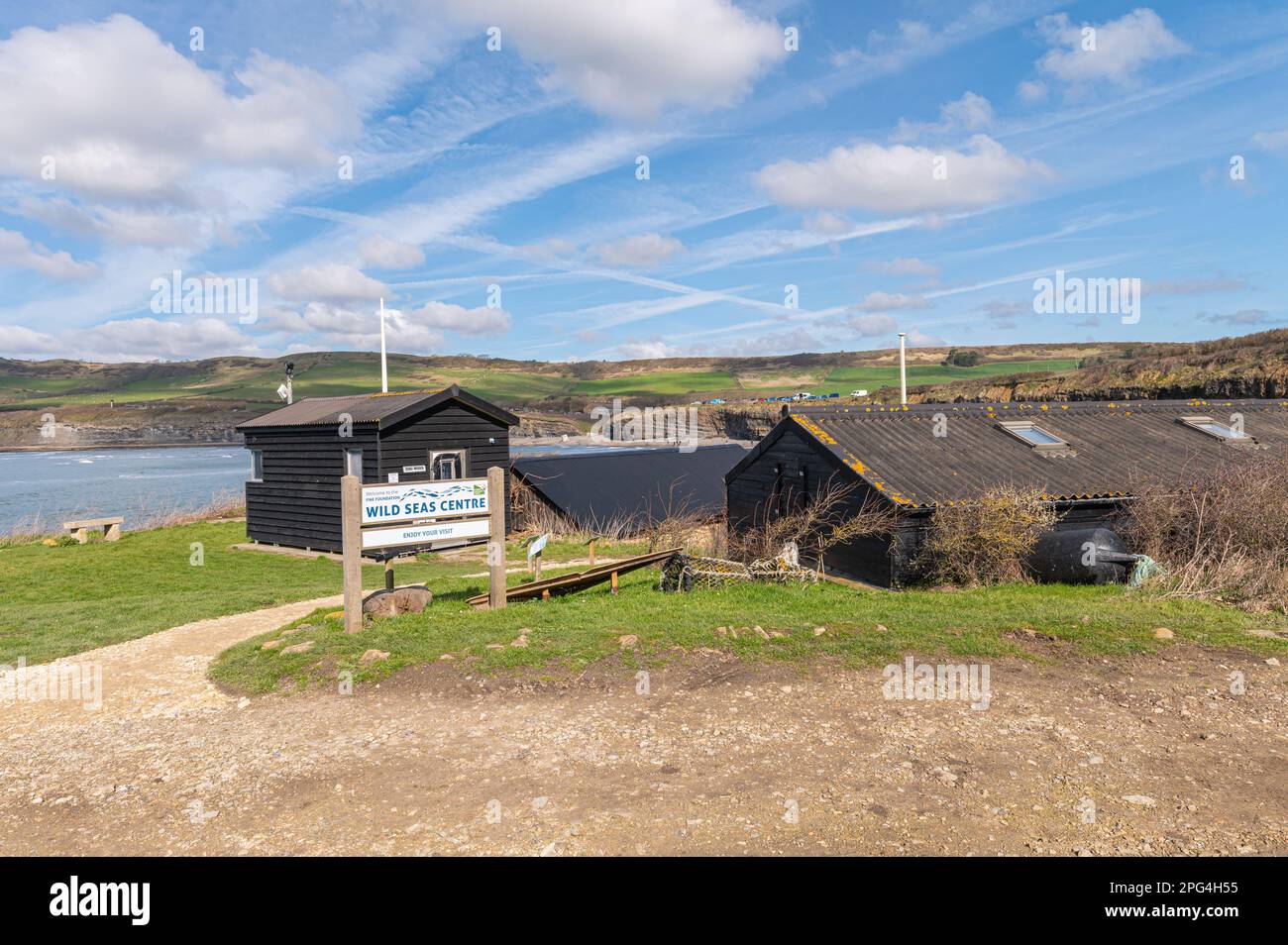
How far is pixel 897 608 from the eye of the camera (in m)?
11.1

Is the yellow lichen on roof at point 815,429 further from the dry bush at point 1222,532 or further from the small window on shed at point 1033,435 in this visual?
the dry bush at point 1222,532

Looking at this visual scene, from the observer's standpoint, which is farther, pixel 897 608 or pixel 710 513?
pixel 710 513

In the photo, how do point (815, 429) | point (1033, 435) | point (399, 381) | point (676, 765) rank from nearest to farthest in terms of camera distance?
point (676, 765), point (815, 429), point (1033, 435), point (399, 381)

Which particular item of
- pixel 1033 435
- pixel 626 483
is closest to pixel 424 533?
pixel 1033 435

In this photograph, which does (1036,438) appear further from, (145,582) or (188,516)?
(188,516)

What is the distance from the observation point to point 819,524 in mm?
15758

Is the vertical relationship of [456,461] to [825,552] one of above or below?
above

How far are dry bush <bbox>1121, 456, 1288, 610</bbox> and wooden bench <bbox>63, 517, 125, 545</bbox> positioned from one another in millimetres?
26703

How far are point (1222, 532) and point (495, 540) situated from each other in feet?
36.9

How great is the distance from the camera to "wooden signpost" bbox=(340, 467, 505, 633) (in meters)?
10.4
